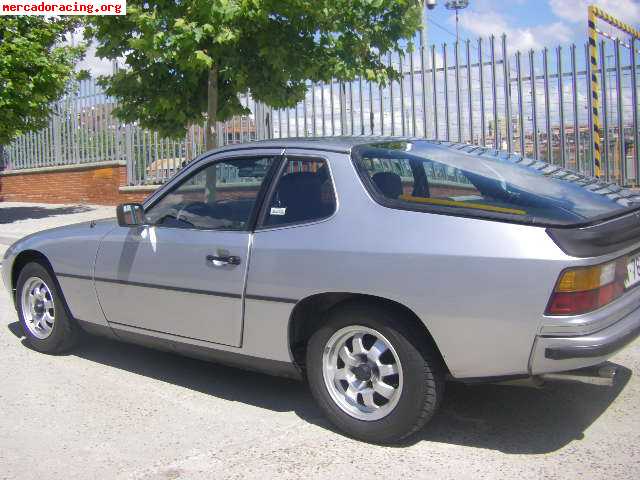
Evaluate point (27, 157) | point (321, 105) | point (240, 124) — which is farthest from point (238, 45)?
point (27, 157)

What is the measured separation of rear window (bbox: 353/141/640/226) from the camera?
3.56m

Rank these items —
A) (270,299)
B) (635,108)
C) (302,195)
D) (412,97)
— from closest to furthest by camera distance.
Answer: (270,299)
(302,195)
(635,108)
(412,97)

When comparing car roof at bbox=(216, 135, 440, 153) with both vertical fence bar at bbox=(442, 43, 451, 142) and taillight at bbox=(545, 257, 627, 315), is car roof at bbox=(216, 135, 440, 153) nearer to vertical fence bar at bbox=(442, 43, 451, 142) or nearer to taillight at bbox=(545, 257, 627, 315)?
taillight at bbox=(545, 257, 627, 315)

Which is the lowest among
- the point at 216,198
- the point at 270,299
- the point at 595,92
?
the point at 270,299

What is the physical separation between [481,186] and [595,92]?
25.5ft

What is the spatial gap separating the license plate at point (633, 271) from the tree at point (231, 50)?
5.19 metres

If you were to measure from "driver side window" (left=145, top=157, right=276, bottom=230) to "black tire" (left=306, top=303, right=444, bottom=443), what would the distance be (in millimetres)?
918

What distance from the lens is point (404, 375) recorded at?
3.64 metres

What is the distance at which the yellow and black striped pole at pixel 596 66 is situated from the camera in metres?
10.3

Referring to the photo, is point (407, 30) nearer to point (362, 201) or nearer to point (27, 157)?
point (362, 201)

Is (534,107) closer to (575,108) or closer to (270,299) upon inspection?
(575,108)

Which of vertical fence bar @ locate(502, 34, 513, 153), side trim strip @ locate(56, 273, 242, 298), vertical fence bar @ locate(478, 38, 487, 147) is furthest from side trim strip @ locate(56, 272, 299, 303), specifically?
vertical fence bar @ locate(502, 34, 513, 153)

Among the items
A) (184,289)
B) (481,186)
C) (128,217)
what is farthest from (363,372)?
(128,217)

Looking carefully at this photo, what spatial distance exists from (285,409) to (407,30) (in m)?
6.13
